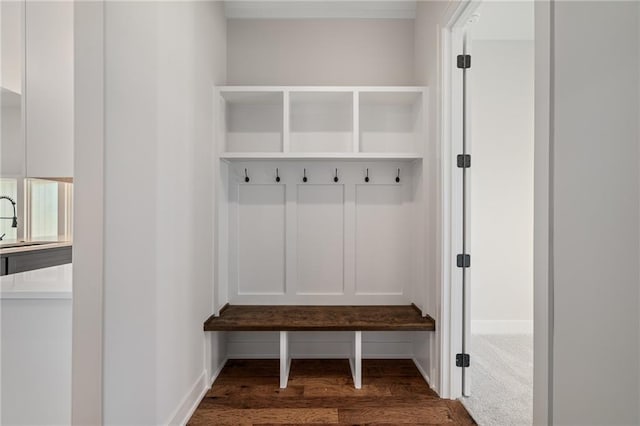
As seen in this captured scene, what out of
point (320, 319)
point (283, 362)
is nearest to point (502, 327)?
point (320, 319)

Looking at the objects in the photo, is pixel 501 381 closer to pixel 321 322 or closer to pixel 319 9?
pixel 321 322

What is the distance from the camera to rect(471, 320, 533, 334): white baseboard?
11.0 ft

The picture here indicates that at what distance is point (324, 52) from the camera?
278 centimetres

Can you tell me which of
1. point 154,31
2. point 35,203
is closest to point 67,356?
point 154,31

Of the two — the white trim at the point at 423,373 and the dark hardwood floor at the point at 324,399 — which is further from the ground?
the white trim at the point at 423,373

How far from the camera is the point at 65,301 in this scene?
159 cm

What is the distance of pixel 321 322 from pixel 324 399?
467 mm

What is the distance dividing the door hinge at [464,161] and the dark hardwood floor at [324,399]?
1471 millimetres

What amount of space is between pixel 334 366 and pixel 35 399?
5.93 feet

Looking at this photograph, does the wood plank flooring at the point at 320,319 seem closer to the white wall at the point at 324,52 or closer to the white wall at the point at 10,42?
the white wall at the point at 324,52

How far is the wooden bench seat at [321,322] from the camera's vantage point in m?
2.27

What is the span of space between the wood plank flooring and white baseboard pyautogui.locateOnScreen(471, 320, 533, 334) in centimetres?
118
